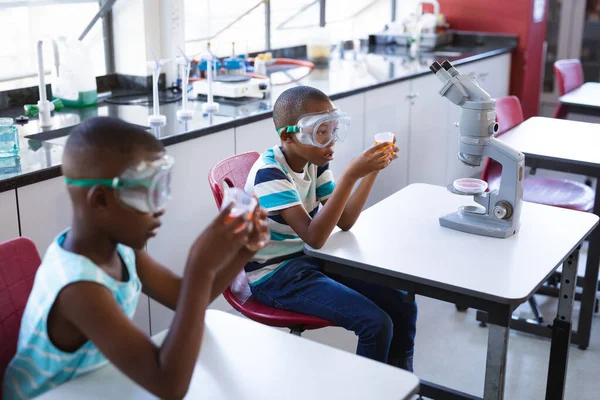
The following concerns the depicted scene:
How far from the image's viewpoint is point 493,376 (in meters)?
1.79

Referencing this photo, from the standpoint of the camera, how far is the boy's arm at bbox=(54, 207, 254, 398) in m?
1.18

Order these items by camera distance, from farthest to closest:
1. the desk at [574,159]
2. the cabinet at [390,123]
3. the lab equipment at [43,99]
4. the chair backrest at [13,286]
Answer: the cabinet at [390,123]
the desk at [574,159]
the lab equipment at [43,99]
the chair backrest at [13,286]

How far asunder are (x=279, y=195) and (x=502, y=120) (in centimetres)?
158

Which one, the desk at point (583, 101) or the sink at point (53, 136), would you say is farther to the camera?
the desk at point (583, 101)

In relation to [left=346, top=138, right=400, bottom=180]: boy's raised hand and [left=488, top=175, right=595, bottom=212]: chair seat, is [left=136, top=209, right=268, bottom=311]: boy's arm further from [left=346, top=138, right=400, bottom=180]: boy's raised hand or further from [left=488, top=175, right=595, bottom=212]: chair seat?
[left=488, top=175, right=595, bottom=212]: chair seat

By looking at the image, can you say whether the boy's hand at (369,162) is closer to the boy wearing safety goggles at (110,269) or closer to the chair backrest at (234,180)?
the chair backrest at (234,180)

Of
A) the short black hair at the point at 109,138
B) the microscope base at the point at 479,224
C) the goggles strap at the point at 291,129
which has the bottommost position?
the microscope base at the point at 479,224

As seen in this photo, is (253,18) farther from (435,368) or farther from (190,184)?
(435,368)

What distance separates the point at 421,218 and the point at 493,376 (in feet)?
1.67

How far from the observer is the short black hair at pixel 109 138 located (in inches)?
47.6

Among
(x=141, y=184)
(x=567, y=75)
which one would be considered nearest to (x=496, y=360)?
(x=141, y=184)

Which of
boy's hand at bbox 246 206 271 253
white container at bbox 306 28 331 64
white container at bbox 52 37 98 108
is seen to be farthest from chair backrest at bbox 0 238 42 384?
white container at bbox 306 28 331 64

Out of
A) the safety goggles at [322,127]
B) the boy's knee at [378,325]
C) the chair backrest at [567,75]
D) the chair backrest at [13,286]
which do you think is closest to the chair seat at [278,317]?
the boy's knee at [378,325]

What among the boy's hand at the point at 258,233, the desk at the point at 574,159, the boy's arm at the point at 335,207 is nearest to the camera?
the boy's hand at the point at 258,233
